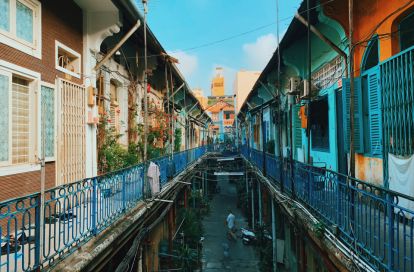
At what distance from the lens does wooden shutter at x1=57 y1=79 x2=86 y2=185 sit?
6.89 m

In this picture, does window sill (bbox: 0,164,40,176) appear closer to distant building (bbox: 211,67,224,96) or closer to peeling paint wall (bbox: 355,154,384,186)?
Result: peeling paint wall (bbox: 355,154,384,186)

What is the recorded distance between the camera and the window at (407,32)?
5.97m

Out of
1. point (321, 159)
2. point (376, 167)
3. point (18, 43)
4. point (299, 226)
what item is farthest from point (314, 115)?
point (18, 43)

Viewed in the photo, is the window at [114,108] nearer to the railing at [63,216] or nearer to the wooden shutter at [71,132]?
the wooden shutter at [71,132]

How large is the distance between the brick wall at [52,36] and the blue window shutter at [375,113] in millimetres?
6602

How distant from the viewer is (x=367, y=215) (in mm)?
4207

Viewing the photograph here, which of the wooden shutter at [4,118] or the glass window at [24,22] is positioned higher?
the glass window at [24,22]

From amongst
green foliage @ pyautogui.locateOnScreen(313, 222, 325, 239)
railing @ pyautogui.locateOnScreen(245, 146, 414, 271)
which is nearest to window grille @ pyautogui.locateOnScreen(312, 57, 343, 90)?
railing @ pyautogui.locateOnScreen(245, 146, 414, 271)

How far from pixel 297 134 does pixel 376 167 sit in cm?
669

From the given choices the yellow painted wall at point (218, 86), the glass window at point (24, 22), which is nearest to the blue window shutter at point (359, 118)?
the glass window at point (24, 22)

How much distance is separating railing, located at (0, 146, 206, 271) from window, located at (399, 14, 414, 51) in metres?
6.05

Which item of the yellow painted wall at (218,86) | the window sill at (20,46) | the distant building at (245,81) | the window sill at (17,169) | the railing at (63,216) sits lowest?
the railing at (63,216)

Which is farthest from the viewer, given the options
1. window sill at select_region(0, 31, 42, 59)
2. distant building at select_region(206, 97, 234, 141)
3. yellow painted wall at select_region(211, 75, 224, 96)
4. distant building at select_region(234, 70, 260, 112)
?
yellow painted wall at select_region(211, 75, 224, 96)

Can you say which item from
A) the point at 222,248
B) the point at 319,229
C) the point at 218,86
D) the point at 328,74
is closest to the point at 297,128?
the point at 328,74
